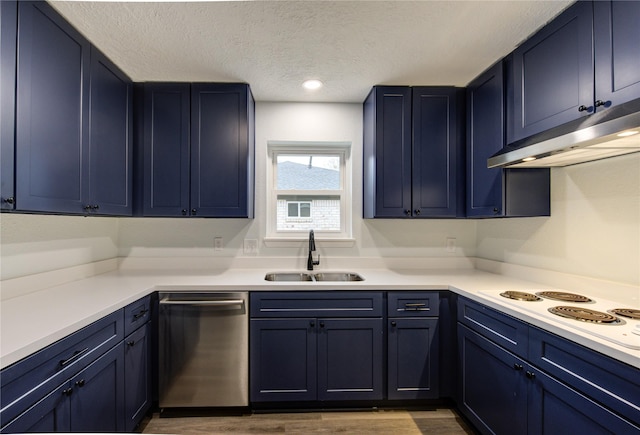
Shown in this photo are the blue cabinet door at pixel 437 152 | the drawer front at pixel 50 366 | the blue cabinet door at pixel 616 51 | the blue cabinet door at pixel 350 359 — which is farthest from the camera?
the blue cabinet door at pixel 437 152

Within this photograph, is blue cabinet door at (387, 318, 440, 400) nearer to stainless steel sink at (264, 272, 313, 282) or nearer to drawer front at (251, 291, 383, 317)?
drawer front at (251, 291, 383, 317)

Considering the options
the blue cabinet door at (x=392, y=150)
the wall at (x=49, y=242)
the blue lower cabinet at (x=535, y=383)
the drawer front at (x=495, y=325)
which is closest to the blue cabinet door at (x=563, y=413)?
the blue lower cabinet at (x=535, y=383)

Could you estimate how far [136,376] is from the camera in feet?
5.76

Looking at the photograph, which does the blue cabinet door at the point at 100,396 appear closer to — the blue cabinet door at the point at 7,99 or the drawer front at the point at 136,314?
the drawer front at the point at 136,314

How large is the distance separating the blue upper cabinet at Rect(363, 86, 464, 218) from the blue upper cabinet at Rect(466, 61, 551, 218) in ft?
0.50

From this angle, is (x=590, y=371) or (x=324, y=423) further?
(x=324, y=423)

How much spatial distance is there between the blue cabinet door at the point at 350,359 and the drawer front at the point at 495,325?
0.56 meters

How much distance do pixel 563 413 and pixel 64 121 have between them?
269 cm

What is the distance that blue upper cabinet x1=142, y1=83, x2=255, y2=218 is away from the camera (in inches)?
89.0

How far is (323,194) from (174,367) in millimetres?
1785

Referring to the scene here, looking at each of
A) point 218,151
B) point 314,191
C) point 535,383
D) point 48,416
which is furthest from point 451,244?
point 48,416

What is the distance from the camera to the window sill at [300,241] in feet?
8.63

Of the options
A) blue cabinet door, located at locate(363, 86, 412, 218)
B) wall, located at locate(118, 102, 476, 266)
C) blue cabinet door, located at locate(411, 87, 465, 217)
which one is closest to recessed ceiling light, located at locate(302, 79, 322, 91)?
wall, located at locate(118, 102, 476, 266)

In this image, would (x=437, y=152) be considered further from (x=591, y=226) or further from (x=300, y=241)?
(x=300, y=241)
